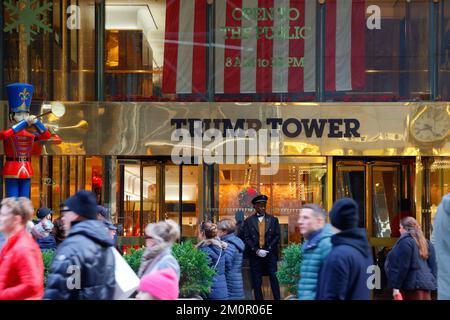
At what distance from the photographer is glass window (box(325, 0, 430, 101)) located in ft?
60.1

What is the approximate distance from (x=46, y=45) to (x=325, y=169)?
6223 millimetres

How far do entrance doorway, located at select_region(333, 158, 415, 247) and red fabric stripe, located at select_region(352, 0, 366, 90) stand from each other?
162 centimetres

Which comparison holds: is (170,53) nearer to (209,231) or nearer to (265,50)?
(265,50)

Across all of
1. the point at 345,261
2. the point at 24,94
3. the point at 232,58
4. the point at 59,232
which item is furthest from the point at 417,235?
the point at 232,58

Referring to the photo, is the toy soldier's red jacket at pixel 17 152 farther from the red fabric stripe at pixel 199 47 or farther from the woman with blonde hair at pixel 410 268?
the woman with blonde hair at pixel 410 268

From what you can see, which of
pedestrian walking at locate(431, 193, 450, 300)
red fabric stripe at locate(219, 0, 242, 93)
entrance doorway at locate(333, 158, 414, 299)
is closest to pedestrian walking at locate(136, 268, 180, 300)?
pedestrian walking at locate(431, 193, 450, 300)

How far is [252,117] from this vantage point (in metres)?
18.1

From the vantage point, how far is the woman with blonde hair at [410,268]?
33.4 feet

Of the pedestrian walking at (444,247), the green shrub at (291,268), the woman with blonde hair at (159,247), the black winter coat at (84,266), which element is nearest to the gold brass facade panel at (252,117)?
the green shrub at (291,268)

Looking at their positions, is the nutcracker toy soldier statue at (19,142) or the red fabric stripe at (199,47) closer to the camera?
the nutcracker toy soldier statue at (19,142)

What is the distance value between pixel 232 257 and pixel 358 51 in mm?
7955

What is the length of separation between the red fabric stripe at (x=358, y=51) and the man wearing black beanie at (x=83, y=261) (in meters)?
12.2
